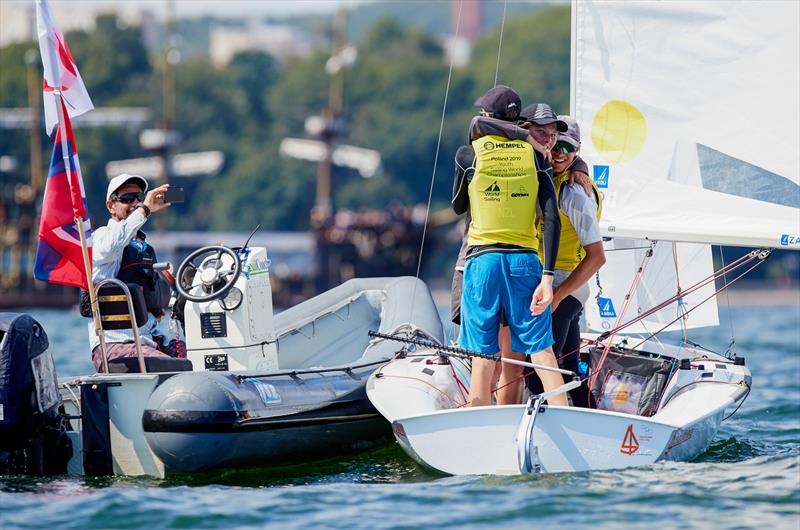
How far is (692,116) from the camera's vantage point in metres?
8.63

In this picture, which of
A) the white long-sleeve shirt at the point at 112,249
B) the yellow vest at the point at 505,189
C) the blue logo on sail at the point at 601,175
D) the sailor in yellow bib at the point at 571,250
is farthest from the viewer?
the blue logo on sail at the point at 601,175

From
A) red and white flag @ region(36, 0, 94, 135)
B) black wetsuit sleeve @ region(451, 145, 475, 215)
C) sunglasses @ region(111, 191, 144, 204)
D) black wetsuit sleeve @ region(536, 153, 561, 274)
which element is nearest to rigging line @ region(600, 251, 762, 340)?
black wetsuit sleeve @ region(536, 153, 561, 274)

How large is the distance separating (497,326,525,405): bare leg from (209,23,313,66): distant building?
3926 inches

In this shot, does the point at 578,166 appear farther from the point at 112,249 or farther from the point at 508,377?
the point at 112,249

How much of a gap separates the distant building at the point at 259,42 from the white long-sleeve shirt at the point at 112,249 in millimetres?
99039

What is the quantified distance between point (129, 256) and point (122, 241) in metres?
0.27

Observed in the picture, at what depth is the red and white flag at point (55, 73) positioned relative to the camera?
8.02 metres

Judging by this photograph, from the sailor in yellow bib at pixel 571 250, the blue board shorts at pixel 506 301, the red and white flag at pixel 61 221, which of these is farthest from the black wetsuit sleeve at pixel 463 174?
the red and white flag at pixel 61 221

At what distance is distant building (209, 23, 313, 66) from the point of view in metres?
113

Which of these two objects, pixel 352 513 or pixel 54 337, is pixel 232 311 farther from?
pixel 54 337

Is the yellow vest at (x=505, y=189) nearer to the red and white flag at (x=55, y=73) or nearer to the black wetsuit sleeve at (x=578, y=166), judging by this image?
the black wetsuit sleeve at (x=578, y=166)

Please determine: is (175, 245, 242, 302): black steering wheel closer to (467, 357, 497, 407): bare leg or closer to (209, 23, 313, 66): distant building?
(467, 357, 497, 407): bare leg

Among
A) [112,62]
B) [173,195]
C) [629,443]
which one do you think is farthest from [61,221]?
[112,62]

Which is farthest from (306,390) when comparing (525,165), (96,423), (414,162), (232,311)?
(414,162)
